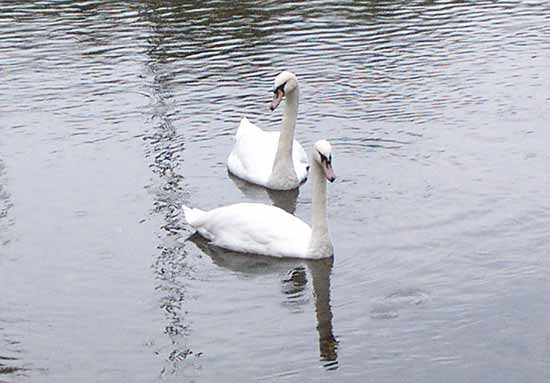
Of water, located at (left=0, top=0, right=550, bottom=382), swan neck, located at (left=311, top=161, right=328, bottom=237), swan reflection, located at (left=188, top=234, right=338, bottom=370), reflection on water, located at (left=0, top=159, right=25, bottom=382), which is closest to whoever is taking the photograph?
reflection on water, located at (left=0, top=159, right=25, bottom=382)

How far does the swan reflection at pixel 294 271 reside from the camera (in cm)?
910

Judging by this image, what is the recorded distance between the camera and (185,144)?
13.5 m

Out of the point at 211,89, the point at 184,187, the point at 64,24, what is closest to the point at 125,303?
the point at 184,187

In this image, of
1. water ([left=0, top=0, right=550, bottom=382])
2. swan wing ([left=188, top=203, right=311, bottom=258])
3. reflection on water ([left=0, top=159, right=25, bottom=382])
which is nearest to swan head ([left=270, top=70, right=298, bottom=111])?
water ([left=0, top=0, right=550, bottom=382])

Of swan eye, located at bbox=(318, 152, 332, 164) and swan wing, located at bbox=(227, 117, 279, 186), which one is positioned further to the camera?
swan wing, located at bbox=(227, 117, 279, 186)

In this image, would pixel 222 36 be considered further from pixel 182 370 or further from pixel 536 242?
pixel 182 370

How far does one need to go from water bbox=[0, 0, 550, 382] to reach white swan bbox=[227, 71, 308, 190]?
196 mm

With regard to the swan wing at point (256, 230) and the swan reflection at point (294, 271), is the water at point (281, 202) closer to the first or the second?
the swan reflection at point (294, 271)

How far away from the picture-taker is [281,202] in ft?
39.4

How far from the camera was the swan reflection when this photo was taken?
910cm

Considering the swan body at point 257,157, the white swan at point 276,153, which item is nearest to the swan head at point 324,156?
the white swan at point 276,153

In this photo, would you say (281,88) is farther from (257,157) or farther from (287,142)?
(257,157)

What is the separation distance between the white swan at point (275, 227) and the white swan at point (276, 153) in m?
1.49

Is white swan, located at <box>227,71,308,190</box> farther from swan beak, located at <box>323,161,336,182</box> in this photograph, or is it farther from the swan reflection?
swan beak, located at <box>323,161,336,182</box>
